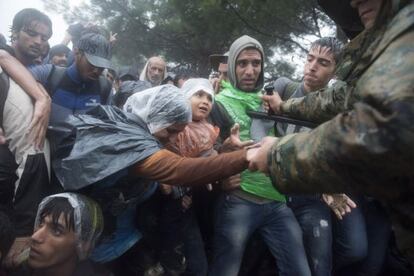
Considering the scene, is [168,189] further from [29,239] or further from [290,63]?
[290,63]

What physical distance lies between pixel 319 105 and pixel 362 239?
1.07 meters

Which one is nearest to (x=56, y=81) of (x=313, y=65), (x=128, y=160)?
(x=128, y=160)

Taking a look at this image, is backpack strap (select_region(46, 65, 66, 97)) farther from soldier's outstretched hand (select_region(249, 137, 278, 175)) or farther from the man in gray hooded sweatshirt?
soldier's outstretched hand (select_region(249, 137, 278, 175))

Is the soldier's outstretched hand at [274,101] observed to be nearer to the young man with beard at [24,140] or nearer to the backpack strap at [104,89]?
the backpack strap at [104,89]

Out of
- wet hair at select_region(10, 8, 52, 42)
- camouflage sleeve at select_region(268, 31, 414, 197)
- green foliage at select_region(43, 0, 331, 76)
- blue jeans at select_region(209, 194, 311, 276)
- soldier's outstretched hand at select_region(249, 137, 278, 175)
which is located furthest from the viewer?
green foliage at select_region(43, 0, 331, 76)

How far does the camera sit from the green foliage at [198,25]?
623 centimetres

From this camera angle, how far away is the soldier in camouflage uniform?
1.07 metres

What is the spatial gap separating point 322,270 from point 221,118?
1275 millimetres

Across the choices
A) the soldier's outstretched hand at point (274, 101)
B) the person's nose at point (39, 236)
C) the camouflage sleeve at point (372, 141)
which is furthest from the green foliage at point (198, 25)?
the camouflage sleeve at point (372, 141)

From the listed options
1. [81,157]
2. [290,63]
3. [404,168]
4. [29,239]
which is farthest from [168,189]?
[290,63]

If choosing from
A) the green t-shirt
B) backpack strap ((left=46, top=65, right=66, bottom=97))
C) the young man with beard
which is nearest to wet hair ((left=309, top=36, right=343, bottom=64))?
the green t-shirt

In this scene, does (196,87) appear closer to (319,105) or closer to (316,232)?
(319,105)

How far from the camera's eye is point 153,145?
209 cm

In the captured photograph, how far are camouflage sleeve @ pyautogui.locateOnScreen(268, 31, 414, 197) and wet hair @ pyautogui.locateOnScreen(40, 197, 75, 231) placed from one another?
128 centimetres
